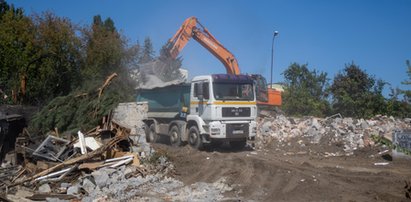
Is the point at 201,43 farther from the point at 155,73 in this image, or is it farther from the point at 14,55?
the point at 14,55

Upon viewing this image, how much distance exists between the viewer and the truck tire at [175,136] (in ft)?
45.6

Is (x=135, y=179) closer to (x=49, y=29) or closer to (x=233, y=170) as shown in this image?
(x=233, y=170)

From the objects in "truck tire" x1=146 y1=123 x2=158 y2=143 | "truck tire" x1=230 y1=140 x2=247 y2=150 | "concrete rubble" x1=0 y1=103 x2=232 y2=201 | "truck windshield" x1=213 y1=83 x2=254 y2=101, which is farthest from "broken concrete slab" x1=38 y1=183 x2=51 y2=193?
"truck tire" x1=230 y1=140 x2=247 y2=150

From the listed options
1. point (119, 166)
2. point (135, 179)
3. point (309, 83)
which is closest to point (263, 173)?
point (135, 179)

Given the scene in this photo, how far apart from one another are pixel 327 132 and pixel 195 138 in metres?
6.40

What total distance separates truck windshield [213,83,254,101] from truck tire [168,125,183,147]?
7.38ft

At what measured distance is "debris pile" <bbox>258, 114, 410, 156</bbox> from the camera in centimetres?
1510

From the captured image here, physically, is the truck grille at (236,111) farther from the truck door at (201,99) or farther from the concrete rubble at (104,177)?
the concrete rubble at (104,177)

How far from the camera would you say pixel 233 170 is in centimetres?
975

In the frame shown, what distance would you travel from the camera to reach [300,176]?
894 centimetres

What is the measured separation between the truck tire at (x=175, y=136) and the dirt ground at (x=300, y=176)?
0.81 metres

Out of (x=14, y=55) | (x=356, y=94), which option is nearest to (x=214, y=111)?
(x=14, y=55)

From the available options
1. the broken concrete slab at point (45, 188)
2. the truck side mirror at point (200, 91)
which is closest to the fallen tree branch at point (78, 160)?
the broken concrete slab at point (45, 188)

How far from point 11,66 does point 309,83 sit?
22.6m
